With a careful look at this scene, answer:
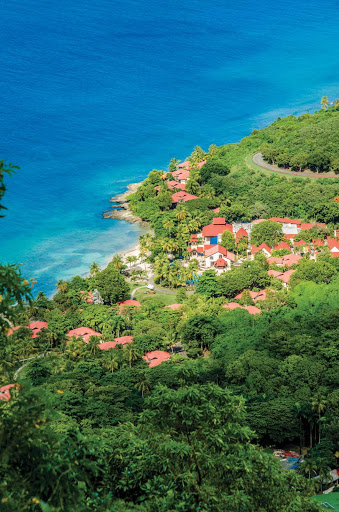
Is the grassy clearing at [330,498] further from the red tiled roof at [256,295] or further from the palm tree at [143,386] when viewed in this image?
the red tiled roof at [256,295]

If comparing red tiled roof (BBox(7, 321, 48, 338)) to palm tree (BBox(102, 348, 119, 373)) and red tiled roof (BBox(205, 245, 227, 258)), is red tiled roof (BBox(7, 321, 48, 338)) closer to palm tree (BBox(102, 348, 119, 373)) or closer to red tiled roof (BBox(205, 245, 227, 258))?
palm tree (BBox(102, 348, 119, 373))

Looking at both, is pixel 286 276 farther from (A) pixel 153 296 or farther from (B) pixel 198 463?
(B) pixel 198 463

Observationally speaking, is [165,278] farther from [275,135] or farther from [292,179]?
[275,135]

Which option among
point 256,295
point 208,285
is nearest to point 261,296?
point 256,295

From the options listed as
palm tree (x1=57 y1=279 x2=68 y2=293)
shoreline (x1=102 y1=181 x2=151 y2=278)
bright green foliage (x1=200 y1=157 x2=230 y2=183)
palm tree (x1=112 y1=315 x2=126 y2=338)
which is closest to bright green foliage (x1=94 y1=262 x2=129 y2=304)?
palm tree (x1=57 y1=279 x2=68 y2=293)

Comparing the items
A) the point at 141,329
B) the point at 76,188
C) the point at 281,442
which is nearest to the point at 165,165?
the point at 76,188

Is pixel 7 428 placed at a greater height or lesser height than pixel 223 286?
lesser

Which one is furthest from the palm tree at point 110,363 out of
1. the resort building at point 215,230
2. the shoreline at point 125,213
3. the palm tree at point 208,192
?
the palm tree at point 208,192
